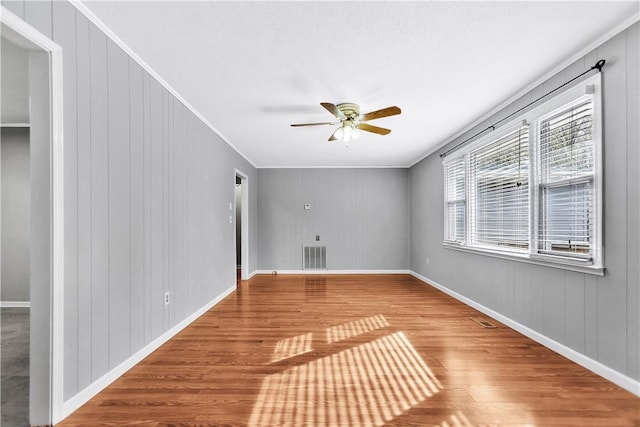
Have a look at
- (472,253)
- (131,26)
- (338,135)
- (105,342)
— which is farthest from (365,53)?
(472,253)

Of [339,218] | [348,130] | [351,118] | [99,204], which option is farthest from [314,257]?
[99,204]

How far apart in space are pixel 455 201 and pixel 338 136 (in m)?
2.36

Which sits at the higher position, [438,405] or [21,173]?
[21,173]

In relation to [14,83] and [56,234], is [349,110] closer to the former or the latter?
[56,234]

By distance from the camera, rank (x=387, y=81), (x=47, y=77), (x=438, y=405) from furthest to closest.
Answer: (x=387, y=81) → (x=438, y=405) → (x=47, y=77)

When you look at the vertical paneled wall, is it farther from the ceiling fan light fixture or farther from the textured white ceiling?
the ceiling fan light fixture

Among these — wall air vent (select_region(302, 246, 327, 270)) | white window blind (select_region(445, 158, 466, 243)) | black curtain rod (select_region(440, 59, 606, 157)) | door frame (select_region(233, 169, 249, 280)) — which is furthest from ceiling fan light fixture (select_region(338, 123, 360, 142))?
wall air vent (select_region(302, 246, 327, 270))

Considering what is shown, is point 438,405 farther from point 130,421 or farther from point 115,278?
point 115,278

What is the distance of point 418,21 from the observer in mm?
2016

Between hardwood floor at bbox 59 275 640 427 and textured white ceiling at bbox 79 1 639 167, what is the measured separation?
2.42 meters

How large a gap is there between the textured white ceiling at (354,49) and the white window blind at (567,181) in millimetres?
490

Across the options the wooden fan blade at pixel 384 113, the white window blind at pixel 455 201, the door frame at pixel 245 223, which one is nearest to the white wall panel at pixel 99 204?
the wooden fan blade at pixel 384 113

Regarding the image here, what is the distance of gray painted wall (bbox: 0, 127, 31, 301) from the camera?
4.17 meters

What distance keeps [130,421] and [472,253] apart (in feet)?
13.2
